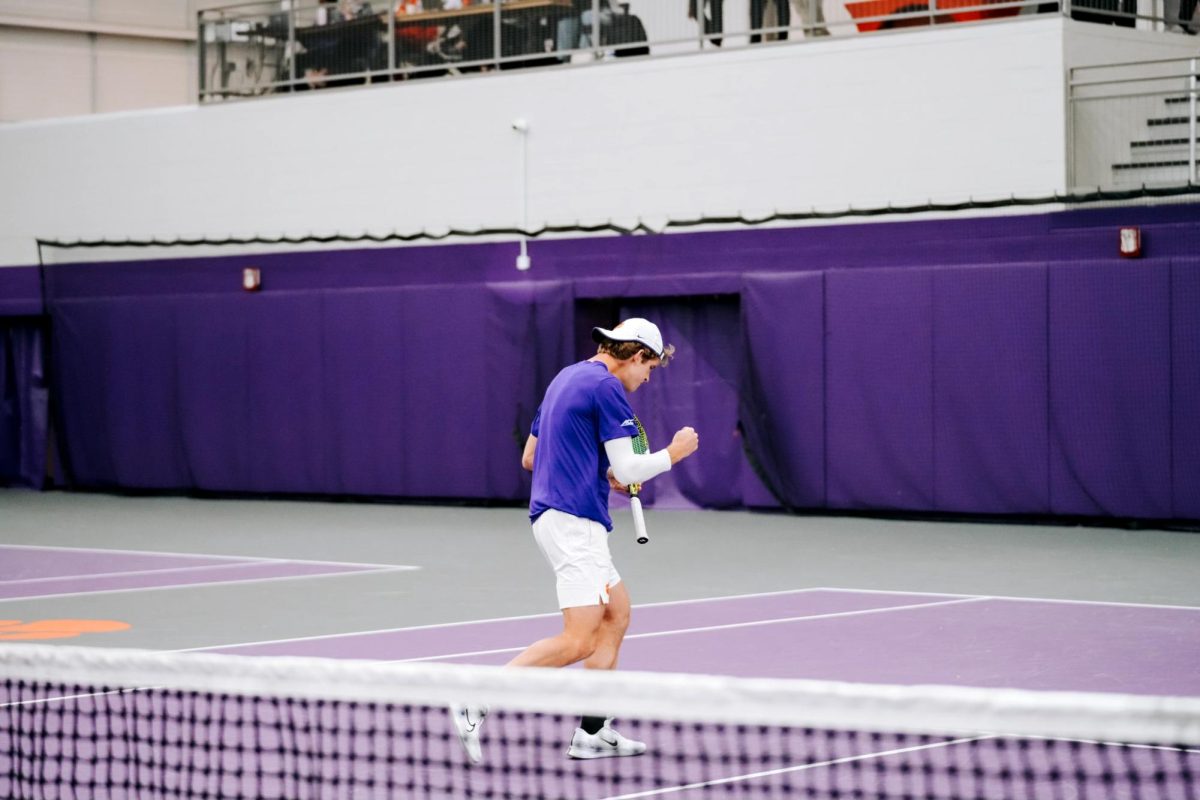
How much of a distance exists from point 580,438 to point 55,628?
5350 mm

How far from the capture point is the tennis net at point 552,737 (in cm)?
388

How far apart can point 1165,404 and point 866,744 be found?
403 inches

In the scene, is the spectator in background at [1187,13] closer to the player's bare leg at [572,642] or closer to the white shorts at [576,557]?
the white shorts at [576,557]

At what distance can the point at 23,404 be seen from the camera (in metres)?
24.1

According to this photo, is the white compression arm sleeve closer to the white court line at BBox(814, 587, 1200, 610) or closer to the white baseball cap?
the white baseball cap

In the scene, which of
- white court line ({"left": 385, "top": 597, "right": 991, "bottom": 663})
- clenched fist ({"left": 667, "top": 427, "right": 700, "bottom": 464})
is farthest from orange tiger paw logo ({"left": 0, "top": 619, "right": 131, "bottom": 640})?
clenched fist ({"left": 667, "top": 427, "right": 700, "bottom": 464})

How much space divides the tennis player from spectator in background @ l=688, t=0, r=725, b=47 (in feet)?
42.3

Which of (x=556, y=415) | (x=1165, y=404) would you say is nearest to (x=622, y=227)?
(x=1165, y=404)

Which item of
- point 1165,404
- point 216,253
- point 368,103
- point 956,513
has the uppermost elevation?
point 368,103

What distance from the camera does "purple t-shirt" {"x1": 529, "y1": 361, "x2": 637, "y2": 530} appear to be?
22.8ft

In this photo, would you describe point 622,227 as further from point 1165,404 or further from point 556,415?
point 556,415

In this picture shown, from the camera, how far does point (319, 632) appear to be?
10.8 m

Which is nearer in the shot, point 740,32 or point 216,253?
point 740,32

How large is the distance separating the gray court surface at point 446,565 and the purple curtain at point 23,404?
4.17 metres
